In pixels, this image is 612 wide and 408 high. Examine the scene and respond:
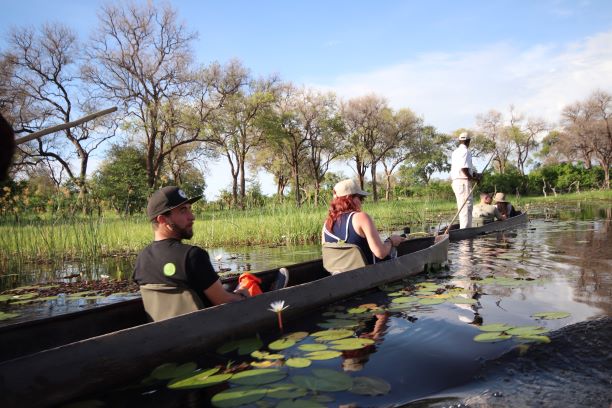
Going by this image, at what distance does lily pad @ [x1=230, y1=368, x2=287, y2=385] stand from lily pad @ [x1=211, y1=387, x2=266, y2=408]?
10 centimetres

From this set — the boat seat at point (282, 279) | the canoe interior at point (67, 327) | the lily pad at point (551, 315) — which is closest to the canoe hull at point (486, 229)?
the boat seat at point (282, 279)

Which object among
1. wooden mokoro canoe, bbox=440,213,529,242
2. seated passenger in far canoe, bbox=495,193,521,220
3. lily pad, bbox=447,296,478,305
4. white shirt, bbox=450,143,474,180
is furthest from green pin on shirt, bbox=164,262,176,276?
seated passenger in far canoe, bbox=495,193,521,220

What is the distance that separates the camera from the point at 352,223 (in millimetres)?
5574

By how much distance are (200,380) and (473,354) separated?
2.04 meters

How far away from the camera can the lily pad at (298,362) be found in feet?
10.8

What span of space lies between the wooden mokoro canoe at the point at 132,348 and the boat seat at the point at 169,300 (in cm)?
16

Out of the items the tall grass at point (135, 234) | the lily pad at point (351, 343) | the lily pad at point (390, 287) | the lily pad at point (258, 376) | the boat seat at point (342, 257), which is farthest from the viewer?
the tall grass at point (135, 234)

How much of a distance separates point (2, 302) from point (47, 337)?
3.51 m

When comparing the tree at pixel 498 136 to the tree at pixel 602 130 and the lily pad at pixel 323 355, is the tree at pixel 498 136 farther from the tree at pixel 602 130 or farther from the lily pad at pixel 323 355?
the lily pad at pixel 323 355

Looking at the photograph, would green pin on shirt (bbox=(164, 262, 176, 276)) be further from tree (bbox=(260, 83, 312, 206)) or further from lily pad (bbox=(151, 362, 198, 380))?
tree (bbox=(260, 83, 312, 206))

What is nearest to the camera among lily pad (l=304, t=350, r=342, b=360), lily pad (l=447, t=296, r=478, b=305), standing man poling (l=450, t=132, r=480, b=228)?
lily pad (l=304, t=350, r=342, b=360)

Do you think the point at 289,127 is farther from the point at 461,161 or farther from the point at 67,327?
the point at 67,327

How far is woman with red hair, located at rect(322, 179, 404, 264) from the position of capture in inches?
217

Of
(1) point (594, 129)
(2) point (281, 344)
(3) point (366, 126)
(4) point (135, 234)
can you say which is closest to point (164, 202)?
(2) point (281, 344)
